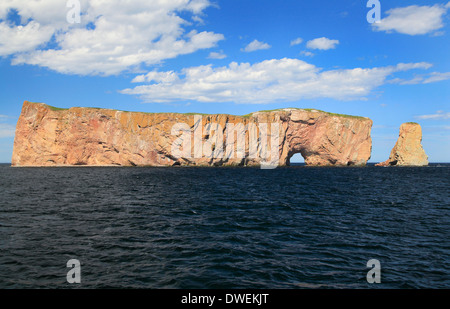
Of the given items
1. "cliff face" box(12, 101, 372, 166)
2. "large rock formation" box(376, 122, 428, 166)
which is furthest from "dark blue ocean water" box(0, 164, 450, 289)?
"large rock formation" box(376, 122, 428, 166)

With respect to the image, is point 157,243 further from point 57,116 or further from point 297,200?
point 57,116

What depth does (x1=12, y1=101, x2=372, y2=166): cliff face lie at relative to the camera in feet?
326

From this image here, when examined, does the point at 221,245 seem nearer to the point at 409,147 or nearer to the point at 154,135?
the point at 154,135

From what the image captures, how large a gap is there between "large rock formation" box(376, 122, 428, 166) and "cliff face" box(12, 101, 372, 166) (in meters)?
30.9

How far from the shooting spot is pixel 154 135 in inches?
3974

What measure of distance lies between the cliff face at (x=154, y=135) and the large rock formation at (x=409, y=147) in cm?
3088

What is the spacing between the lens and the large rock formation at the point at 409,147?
393ft

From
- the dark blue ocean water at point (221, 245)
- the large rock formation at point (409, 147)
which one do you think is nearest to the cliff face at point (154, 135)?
the large rock formation at point (409, 147)

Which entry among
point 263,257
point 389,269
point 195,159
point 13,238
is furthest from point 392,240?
point 195,159

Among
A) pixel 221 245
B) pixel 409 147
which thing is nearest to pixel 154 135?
pixel 221 245

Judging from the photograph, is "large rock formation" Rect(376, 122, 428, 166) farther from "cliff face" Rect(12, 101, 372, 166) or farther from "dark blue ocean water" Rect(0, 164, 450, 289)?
"dark blue ocean water" Rect(0, 164, 450, 289)
